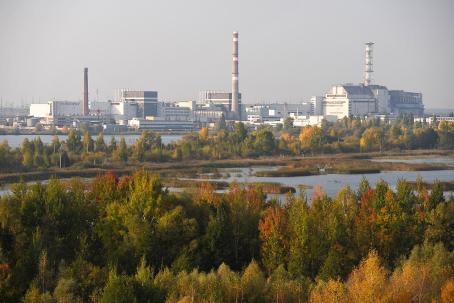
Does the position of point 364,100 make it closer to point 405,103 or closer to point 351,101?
point 351,101

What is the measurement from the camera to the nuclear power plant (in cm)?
4100

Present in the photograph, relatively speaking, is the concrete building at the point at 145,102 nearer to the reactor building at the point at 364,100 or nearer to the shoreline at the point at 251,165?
the reactor building at the point at 364,100

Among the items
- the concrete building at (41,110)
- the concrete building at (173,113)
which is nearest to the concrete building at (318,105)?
the concrete building at (173,113)

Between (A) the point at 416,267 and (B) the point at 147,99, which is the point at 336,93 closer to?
(B) the point at 147,99

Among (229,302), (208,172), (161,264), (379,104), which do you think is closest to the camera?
(229,302)

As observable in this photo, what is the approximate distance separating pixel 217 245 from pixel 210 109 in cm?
3782

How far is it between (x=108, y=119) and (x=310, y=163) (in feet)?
77.3

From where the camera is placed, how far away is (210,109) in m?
45.0

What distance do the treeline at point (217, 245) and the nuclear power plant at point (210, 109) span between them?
3136 cm

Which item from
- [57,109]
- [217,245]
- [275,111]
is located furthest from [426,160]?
[275,111]

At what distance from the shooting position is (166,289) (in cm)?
563

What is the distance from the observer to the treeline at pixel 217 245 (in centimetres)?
570

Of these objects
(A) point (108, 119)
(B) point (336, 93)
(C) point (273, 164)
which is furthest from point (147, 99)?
(C) point (273, 164)

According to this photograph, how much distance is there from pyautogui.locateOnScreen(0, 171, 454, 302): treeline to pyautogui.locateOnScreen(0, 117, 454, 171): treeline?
29.4ft
